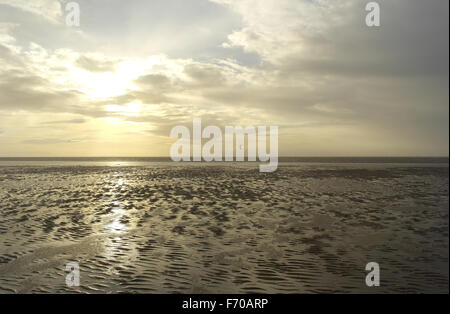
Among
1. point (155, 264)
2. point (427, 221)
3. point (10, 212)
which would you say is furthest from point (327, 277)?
point (10, 212)

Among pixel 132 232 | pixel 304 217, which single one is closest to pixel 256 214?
pixel 304 217

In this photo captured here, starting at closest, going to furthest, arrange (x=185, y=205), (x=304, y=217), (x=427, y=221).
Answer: (x=427, y=221)
(x=304, y=217)
(x=185, y=205)

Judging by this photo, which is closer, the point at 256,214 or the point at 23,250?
the point at 23,250

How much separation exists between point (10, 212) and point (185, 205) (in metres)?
11.1

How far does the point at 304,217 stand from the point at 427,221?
20.8ft

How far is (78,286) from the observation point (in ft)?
25.9

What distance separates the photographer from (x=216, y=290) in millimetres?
7680

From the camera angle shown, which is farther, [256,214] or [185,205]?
[185,205]

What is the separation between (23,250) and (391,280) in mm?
12842

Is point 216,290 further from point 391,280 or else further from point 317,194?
point 317,194

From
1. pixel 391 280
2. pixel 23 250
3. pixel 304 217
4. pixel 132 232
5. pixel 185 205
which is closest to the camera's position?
pixel 391 280
